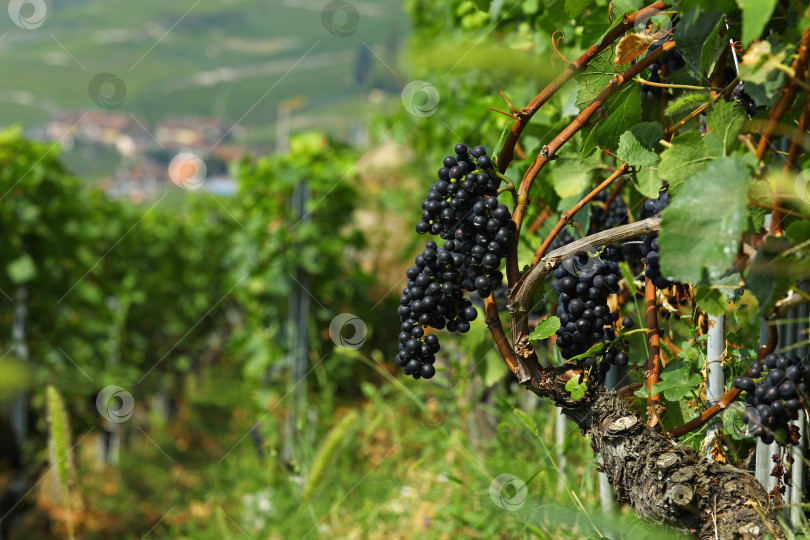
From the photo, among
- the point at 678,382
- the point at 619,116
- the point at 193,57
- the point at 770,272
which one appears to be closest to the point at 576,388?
the point at 678,382

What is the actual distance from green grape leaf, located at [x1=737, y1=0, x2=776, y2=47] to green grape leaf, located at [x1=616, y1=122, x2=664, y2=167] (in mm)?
354

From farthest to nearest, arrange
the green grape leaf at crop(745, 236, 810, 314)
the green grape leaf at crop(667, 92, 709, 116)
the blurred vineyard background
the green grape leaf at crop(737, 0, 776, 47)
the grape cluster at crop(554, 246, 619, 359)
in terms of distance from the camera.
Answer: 1. the blurred vineyard background
2. the grape cluster at crop(554, 246, 619, 359)
3. the green grape leaf at crop(667, 92, 709, 116)
4. the green grape leaf at crop(745, 236, 810, 314)
5. the green grape leaf at crop(737, 0, 776, 47)

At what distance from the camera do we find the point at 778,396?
1.02 meters

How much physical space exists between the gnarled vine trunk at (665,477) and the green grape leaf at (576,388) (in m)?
0.02

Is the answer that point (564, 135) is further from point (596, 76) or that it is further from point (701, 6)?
point (701, 6)

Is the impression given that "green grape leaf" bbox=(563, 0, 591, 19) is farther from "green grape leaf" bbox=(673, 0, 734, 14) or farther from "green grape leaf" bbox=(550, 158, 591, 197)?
"green grape leaf" bbox=(550, 158, 591, 197)

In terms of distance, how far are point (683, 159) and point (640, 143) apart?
0.49 feet

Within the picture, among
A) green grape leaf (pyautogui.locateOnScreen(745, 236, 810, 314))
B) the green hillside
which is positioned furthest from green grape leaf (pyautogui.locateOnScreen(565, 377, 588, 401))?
the green hillside

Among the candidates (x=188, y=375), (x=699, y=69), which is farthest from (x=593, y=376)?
(x=188, y=375)

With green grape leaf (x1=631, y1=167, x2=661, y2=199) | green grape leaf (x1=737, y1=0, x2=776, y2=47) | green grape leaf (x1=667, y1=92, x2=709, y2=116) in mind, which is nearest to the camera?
green grape leaf (x1=737, y1=0, x2=776, y2=47)

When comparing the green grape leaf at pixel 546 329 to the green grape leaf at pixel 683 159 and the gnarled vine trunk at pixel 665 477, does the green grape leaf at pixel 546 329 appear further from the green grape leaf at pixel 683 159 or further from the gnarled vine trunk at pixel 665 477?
the green grape leaf at pixel 683 159

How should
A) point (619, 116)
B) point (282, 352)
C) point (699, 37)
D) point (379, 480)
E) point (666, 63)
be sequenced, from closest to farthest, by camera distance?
point (699, 37) < point (619, 116) < point (666, 63) < point (379, 480) < point (282, 352)

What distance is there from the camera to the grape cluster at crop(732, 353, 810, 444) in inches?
39.5

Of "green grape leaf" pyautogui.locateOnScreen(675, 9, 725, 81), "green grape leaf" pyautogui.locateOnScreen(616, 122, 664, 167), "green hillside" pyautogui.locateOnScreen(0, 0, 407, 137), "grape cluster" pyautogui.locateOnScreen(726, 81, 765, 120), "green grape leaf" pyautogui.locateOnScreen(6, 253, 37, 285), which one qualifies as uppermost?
"green hillside" pyautogui.locateOnScreen(0, 0, 407, 137)
